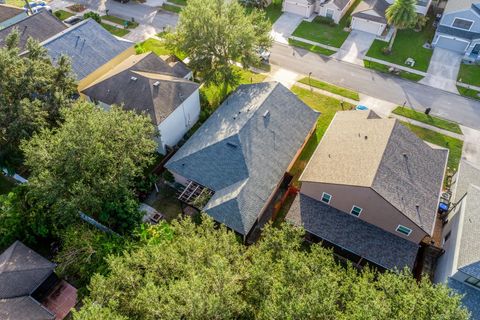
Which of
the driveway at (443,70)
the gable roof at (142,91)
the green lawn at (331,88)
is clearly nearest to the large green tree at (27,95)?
the gable roof at (142,91)

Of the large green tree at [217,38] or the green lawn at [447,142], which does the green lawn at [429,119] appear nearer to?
the green lawn at [447,142]

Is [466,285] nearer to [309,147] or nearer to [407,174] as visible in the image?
[407,174]

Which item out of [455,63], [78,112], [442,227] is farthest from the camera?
[455,63]

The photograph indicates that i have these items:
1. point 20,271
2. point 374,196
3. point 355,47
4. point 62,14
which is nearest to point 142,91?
point 20,271

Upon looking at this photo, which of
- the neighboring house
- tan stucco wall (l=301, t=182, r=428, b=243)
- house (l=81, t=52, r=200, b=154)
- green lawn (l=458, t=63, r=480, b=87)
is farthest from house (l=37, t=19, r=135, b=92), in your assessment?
green lawn (l=458, t=63, r=480, b=87)

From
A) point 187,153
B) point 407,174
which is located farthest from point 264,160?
point 407,174
